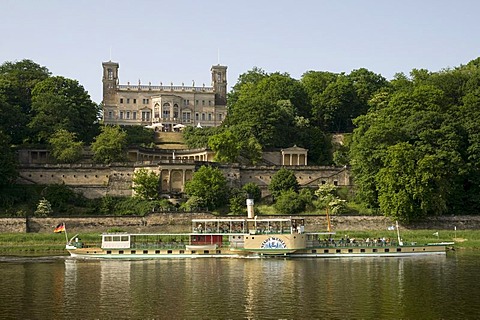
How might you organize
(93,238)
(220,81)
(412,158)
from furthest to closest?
Answer: (220,81) < (412,158) < (93,238)

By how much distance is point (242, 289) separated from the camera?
38.2 m

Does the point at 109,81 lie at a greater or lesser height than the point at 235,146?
greater

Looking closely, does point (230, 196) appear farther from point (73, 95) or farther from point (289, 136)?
point (73, 95)

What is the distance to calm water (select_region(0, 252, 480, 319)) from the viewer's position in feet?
106

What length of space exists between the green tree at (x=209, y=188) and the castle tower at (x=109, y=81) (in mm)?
47940

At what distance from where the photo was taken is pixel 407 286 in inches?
1529

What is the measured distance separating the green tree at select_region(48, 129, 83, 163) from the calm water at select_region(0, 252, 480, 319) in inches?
1171

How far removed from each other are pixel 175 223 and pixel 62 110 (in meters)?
28.6

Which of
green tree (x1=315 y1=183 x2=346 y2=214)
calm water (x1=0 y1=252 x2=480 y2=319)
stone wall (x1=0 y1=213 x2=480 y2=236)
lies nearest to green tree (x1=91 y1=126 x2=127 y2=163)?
stone wall (x1=0 y1=213 x2=480 y2=236)

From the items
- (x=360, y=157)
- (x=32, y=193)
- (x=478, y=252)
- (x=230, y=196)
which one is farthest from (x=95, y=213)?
(x=478, y=252)

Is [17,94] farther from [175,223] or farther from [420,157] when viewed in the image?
[420,157]

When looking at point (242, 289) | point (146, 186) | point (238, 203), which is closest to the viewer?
point (242, 289)

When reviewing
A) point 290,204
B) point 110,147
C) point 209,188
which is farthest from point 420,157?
point 110,147

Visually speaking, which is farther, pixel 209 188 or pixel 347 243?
pixel 209 188
